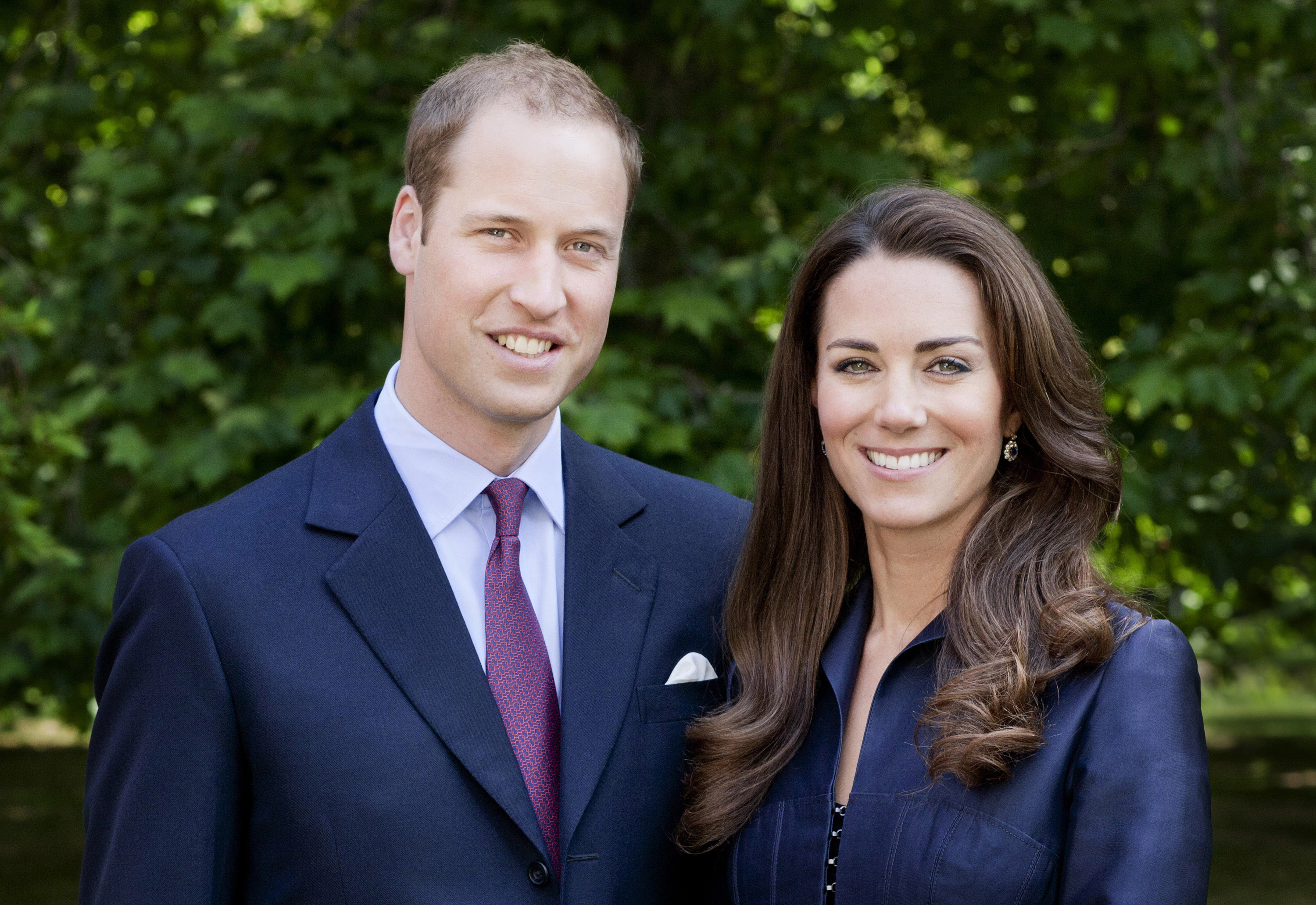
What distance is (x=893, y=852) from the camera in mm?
2271

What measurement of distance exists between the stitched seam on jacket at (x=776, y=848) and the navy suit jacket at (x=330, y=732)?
8.1 inches

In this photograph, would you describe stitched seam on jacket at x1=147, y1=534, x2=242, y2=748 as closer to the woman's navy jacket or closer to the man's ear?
the man's ear

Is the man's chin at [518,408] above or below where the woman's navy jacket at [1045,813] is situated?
above

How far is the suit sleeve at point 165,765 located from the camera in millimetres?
2137

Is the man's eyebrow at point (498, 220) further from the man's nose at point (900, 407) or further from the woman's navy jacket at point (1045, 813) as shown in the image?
the woman's navy jacket at point (1045, 813)

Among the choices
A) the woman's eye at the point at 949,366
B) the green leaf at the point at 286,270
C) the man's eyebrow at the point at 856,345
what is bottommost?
the woman's eye at the point at 949,366

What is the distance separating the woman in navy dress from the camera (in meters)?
2.18

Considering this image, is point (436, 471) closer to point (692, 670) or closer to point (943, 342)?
point (692, 670)

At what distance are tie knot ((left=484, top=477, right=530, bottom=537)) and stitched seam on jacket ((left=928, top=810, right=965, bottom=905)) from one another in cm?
90

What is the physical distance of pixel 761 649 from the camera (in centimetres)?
267

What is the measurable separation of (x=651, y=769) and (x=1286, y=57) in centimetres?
414

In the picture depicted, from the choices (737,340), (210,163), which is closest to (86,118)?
(210,163)

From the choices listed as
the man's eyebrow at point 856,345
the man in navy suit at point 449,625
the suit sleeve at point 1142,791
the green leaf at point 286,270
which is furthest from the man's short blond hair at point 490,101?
the green leaf at point 286,270

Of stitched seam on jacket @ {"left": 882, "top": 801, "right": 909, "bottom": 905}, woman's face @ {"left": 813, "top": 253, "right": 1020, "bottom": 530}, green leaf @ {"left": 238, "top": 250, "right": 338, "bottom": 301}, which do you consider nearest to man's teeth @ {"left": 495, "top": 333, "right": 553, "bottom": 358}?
woman's face @ {"left": 813, "top": 253, "right": 1020, "bottom": 530}
